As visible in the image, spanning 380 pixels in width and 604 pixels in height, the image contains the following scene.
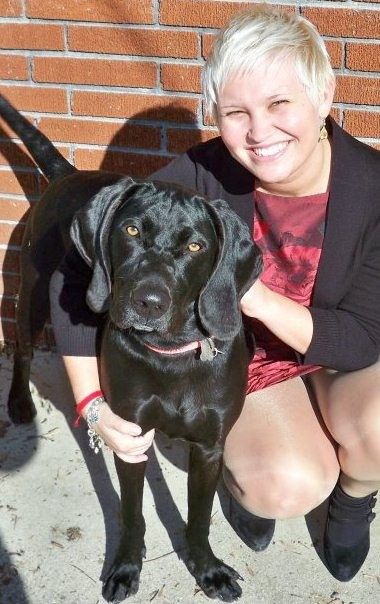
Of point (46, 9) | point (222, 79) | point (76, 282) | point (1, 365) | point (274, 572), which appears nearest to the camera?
point (222, 79)

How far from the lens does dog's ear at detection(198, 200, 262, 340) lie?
7.30ft

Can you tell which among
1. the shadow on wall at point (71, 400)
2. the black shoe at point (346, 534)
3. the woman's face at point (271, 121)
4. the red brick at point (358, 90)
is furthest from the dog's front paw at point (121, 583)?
the red brick at point (358, 90)

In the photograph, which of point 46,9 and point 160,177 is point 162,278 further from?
point 46,9

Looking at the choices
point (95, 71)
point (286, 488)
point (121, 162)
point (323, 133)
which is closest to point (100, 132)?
point (121, 162)

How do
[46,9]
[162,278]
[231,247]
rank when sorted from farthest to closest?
1. [46,9]
2. [231,247]
3. [162,278]

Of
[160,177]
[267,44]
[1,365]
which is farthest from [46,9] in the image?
[1,365]

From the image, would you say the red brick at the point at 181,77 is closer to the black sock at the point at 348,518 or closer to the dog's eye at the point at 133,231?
the dog's eye at the point at 133,231

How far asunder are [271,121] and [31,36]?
5.26 feet

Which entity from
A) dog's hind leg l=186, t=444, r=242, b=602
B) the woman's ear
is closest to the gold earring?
the woman's ear

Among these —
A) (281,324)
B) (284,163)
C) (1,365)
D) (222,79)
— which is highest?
(222,79)

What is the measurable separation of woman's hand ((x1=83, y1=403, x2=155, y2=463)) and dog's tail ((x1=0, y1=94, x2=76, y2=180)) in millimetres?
1245

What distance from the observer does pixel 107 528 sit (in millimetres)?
2957

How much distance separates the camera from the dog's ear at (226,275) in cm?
223

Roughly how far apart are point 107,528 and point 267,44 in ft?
6.08
